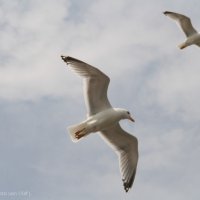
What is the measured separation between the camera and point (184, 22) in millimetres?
27062

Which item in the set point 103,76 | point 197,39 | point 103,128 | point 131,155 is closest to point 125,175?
point 131,155

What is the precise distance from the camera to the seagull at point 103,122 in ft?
58.2

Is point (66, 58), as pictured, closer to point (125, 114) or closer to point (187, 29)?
point (125, 114)

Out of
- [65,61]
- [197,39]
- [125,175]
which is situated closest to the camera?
[65,61]

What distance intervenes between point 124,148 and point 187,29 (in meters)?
9.61

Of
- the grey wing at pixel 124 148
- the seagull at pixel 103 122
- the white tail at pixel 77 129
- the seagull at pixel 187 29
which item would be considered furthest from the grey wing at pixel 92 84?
the seagull at pixel 187 29

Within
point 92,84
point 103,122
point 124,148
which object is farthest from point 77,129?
point 124,148

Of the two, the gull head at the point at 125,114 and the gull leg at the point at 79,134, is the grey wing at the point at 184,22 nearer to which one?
the gull head at the point at 125,114

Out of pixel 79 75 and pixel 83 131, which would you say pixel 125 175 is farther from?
pixel 79 75

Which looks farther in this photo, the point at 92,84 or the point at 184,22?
the point at 184,22

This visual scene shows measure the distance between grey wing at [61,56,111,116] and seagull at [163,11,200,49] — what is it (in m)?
9.55

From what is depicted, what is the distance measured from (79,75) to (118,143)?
291cm

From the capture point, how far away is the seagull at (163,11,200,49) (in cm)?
2683

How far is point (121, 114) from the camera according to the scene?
1822 centimetres
